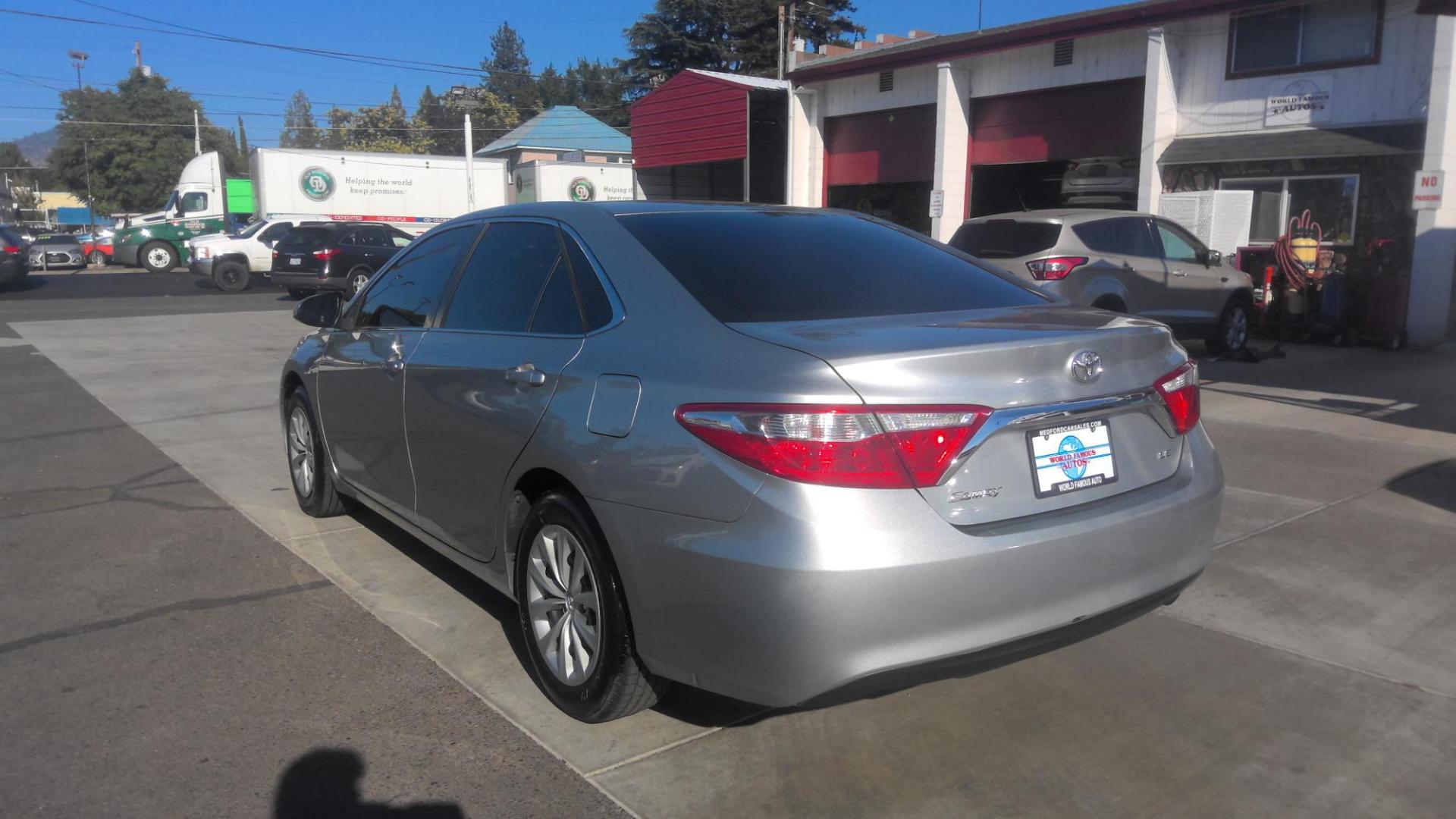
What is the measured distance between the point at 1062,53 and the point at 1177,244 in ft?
23.4

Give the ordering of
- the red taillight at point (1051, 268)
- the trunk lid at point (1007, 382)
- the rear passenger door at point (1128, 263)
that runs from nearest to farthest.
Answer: the trunk lid at point (1007, 382)
the red taillight at point (1051, 268)
the rear passenger door at point (1128, 263)

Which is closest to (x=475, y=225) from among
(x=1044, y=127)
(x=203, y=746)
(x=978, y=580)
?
(x=203, y=746)

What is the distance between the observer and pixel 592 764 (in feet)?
10.4

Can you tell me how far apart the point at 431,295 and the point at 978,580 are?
2731mm

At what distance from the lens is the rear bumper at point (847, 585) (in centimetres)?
263

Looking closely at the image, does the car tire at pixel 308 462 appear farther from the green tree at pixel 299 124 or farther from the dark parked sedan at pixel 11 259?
the green tree at pixel 299 124

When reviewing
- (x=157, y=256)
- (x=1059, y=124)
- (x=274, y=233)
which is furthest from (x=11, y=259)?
(x=1059, y=124)

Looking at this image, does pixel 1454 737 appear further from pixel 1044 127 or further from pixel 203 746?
pixel 1044 127

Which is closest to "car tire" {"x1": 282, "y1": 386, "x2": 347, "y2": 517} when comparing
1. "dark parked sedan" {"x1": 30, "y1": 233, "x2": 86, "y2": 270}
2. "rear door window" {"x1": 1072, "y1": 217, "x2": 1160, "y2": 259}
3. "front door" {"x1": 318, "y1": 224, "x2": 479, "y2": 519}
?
"front door" {"x1": 318, "y1": 224, "x2": 479, "y2": 519}

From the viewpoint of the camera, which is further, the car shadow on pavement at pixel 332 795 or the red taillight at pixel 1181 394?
the red taillight at pixel 1181 394

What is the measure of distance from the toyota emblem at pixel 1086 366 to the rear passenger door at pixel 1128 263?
25.9ft

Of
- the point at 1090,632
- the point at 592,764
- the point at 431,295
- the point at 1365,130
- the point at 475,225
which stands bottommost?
the point at 592,764

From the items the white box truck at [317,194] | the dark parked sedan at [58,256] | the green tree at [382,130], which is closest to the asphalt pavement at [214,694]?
the white box truck at [317,194]

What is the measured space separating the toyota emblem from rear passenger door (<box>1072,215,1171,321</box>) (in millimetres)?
7905
